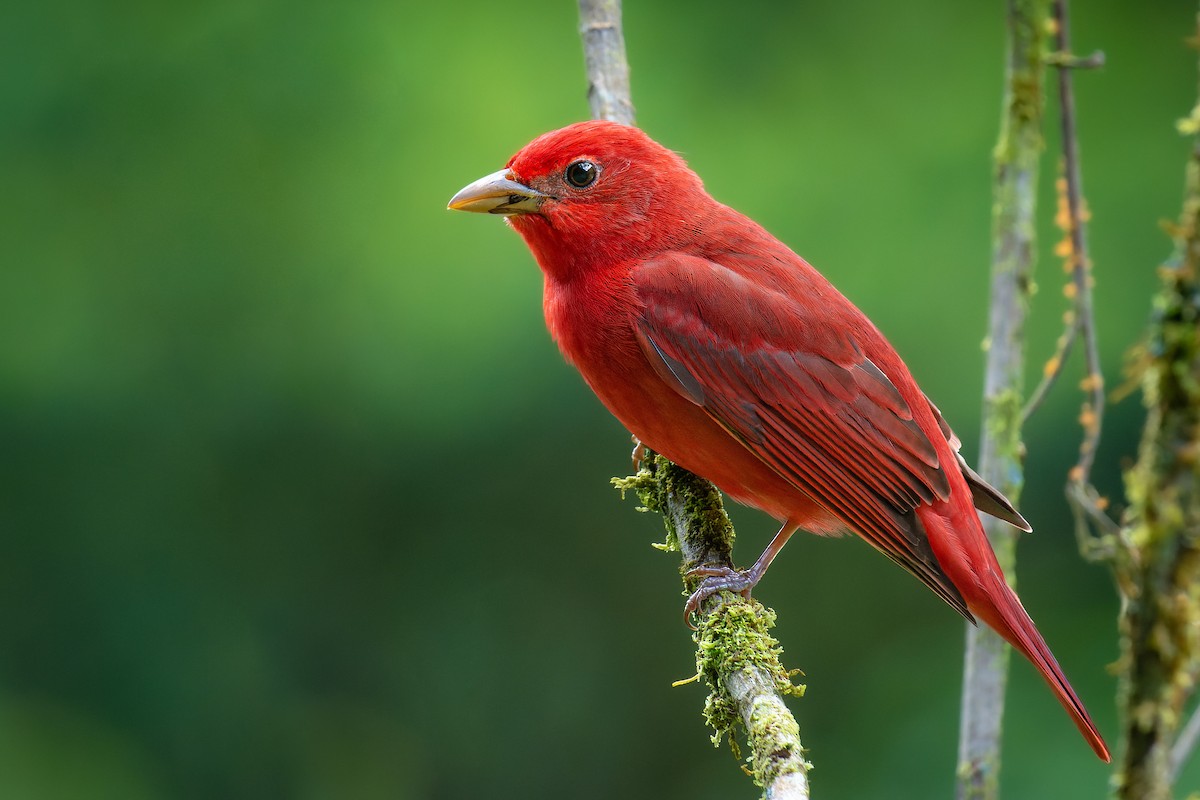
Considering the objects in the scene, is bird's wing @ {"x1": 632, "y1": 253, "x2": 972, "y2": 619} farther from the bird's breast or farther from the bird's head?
the bird's head

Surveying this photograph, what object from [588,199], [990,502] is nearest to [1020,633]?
[990,502]

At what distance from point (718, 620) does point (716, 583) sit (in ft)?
0.66

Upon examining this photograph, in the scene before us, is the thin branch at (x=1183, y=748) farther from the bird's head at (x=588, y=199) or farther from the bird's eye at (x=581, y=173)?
the bird's eye at (x=581, y=173)

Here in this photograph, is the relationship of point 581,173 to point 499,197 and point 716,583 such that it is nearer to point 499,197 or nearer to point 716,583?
point 499,197

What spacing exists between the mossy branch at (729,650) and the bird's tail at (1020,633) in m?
0.58

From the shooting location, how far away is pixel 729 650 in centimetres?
267

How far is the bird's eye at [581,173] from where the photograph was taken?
3.51 meters

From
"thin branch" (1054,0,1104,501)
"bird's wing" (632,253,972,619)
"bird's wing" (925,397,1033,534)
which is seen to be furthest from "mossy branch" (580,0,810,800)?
"thin branch" (1054,0,1104,501)

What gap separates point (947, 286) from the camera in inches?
182

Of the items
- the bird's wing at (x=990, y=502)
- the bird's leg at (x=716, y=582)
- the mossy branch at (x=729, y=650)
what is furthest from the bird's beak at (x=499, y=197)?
the bird's wing at (x=990, y=502)

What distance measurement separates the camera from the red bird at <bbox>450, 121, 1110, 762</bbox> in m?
3.23

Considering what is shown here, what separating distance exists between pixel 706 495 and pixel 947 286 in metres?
1.73

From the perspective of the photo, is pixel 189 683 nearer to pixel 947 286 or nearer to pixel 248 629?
pixel 248 629

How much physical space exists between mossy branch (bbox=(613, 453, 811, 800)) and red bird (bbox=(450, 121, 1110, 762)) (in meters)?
0.11
